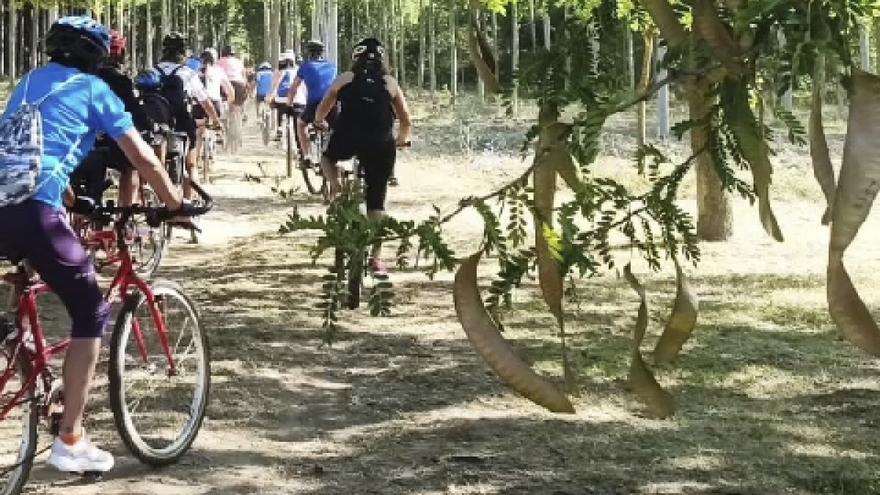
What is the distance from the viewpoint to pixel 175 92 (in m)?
11.7

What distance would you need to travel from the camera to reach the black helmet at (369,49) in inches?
351

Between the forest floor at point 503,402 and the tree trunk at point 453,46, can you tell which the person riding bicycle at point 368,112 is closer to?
the tree trunk at point 453,46

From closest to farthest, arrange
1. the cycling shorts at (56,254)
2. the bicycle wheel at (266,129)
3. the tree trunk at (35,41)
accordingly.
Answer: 1. the cycling shorts at (56,254)
2. the bicycle wheel at (266,129)
3. the tree trunk at (35,41)

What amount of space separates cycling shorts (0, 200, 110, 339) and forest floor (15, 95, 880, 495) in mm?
783

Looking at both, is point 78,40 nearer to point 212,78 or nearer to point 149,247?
point 149,247

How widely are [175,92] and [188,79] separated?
0.35m

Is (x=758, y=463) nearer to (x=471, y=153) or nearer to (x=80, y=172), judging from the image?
(x=80, y=172)

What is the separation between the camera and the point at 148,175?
15.9ft

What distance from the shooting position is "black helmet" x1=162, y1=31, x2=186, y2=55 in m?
11.5

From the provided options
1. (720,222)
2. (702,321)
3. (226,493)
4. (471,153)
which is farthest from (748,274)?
(471,153)

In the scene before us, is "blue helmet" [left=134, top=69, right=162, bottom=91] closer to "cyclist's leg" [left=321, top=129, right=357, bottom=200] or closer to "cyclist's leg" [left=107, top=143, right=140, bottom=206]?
"cyclist's leg" [left=107, top=143, right=140, bottom=206]

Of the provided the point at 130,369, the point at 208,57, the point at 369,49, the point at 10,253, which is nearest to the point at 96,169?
the point at 369,49

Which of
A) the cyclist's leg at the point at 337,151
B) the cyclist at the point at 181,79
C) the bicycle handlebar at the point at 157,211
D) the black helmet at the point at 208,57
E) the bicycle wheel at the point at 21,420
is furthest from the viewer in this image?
the black helmet at the point at 208,57

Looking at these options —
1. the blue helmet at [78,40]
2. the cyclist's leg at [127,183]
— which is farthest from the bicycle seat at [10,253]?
the cyclist's leg at [127,183]
